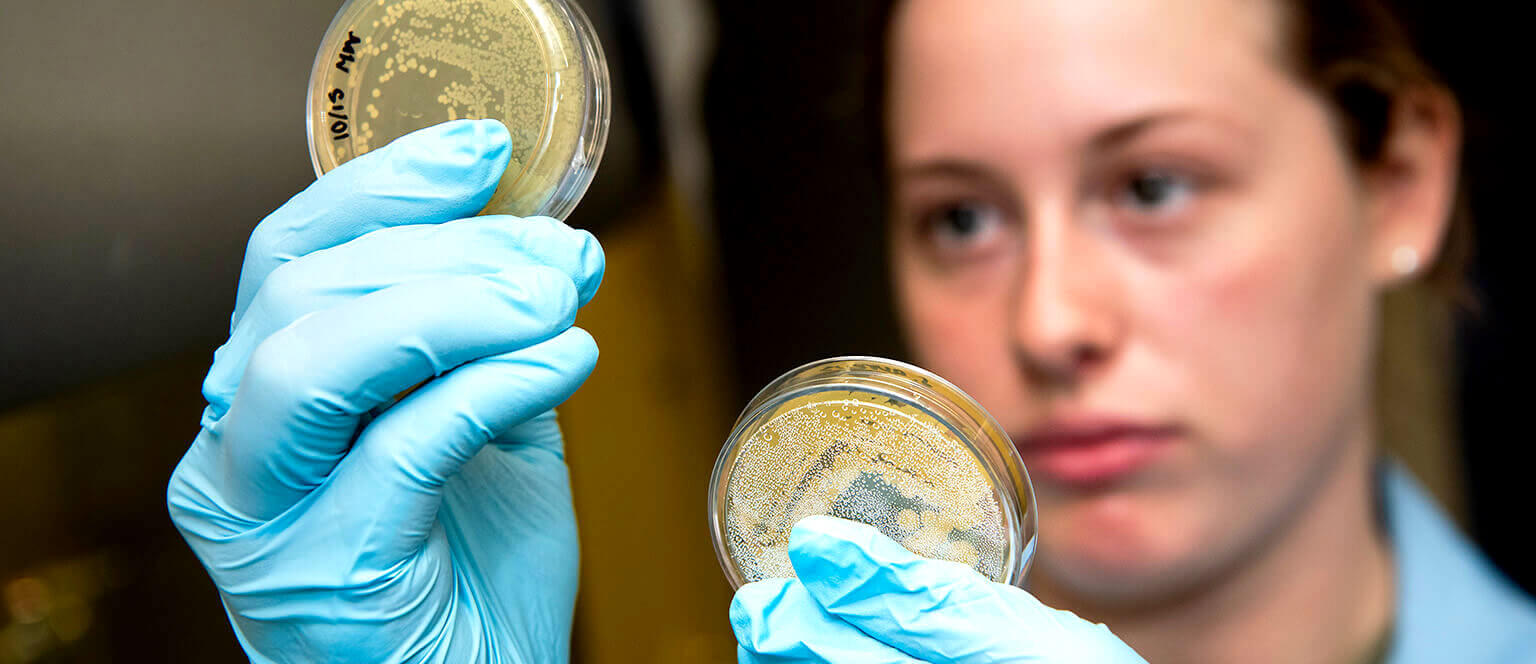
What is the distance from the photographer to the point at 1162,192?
1.38 m

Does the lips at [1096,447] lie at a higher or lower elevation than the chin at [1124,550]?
higher

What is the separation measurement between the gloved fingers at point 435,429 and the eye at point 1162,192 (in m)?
0.85

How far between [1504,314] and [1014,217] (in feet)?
4.29

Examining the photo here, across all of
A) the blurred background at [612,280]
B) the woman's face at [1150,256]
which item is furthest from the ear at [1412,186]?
the blurred background at [612,280]

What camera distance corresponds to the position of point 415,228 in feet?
3.25

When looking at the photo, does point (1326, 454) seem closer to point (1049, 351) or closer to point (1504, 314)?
point (1049, 351)

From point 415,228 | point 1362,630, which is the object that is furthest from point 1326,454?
point 415,228

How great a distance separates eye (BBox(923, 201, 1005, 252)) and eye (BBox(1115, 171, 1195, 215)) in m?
0.20

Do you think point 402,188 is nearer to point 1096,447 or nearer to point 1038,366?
point 1038,366

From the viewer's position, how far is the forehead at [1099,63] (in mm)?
1318

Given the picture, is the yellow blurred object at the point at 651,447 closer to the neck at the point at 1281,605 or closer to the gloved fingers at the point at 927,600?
the neck at the point at 1281,605

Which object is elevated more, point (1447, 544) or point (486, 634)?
point (486, 634)

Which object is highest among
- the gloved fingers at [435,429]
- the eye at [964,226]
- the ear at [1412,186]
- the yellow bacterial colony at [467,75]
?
the yellow bacterial colony at [467,75]

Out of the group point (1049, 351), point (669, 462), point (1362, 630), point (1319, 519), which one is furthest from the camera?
point (669, 462)
